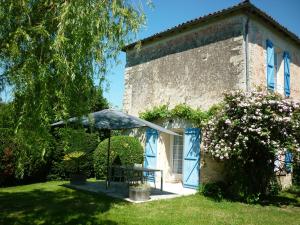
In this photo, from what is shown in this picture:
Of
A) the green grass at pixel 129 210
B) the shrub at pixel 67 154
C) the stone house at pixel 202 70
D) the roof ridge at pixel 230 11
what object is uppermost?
the roof ridge at pixel 230 11

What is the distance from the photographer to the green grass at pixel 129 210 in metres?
6.80

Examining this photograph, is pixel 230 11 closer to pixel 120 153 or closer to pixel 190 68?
pixel 190 68

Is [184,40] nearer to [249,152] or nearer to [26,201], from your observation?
[249,152]

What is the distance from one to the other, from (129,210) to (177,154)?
5.50m

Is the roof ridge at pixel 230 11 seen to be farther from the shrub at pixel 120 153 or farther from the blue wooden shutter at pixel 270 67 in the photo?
the shrub at pixel 120 153

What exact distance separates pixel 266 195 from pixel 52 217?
672cm

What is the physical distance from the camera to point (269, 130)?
893 centimetres

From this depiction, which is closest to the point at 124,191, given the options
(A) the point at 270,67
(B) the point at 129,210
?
(B) the point at 129,210

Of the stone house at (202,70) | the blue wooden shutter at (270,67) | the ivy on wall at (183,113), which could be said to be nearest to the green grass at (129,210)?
the stone house at (202,70)

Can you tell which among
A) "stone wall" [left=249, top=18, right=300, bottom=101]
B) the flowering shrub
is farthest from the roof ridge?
the flowering shrub

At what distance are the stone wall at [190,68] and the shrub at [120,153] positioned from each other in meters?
1.71

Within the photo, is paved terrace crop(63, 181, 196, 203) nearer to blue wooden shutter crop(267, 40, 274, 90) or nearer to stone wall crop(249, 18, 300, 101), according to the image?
stone wall crop(249, 18, 300, 101)

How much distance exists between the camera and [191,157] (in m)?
11.2

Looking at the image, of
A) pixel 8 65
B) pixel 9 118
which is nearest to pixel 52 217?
pixel 9 118
